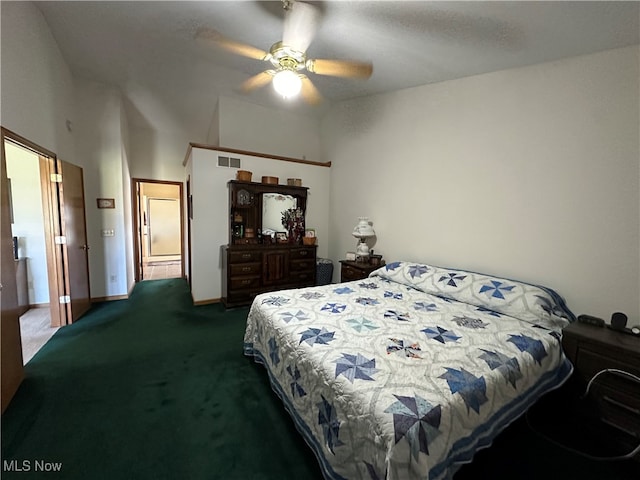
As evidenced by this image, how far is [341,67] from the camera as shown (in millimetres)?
2250

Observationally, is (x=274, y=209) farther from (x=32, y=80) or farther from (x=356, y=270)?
(x=32, y=80)

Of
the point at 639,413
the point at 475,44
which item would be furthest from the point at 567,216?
the point at 475,44

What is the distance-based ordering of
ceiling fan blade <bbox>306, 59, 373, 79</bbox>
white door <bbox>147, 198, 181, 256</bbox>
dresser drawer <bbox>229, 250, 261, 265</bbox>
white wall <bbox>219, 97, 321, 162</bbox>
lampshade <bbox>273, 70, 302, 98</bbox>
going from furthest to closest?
1. white door <bbox>147, 198, 181, 256</bbox>
2. white wall <bbox>219, 97, 321, 162</bbox>
3. dresser drawer <bbox>229, 250, 261, 265</bbox>
4. ceiling fan blade <bbox>306, 59, 373, 79</bbox>
5. lampshade <bbox>273, 70, 302, 98</bbox>

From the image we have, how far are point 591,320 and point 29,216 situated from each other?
6.12 metres

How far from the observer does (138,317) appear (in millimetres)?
3543

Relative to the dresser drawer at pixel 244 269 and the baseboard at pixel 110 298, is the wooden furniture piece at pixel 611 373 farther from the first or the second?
the baseboard at pixel 110 298

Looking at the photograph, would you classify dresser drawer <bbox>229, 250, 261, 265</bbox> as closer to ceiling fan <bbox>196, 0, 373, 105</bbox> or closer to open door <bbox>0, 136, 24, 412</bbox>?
open door <bbox>0, 136, 24, 412</bbox>

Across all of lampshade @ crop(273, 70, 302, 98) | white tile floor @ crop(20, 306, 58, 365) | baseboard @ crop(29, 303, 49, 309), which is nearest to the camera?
lampshade @ crop(273, 70, 302, 98)

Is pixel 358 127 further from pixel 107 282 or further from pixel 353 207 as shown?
pixel 107 282

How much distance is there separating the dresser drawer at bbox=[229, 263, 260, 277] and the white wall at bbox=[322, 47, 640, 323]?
1837mm

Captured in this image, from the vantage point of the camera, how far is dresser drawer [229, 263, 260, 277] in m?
3.82

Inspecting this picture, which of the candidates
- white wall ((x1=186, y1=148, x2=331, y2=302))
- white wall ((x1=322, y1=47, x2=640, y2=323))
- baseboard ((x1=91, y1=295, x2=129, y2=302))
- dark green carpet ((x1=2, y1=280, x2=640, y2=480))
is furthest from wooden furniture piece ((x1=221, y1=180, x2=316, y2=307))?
baseboard ((x1=91, y1=295, x2=129, y2=302))

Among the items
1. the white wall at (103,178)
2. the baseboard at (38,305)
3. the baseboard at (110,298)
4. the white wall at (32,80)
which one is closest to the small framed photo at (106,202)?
the white wall at (103,178)

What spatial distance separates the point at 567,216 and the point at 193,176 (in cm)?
418
